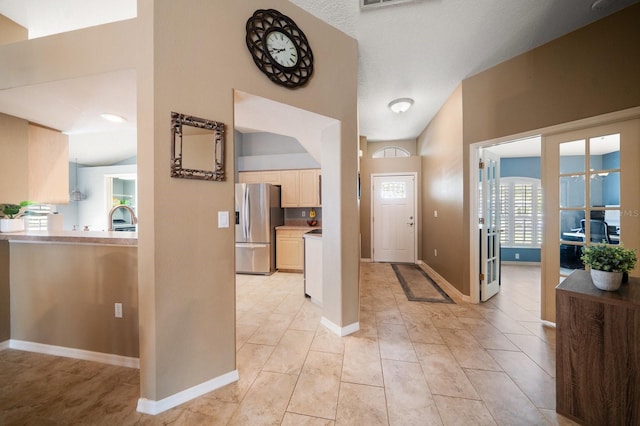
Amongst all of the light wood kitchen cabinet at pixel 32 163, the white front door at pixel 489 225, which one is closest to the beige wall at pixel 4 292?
the light wood kitchen cabinet at pixel 32 163

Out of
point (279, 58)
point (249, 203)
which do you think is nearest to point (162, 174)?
point (279, 58)

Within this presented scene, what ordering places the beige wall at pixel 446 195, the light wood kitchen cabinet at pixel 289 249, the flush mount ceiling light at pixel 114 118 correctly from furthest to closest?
the light wood kitchen cabinet at pixel 289 249 < the beige wall at pixel 446 195 < the flush mount ceiling light at pixel 114 118

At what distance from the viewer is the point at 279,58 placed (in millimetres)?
1873

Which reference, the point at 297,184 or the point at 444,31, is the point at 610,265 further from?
the point at 297,184

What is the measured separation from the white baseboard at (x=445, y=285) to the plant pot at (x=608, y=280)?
1.88 m

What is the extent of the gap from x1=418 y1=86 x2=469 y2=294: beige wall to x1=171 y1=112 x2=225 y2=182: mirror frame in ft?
9.92

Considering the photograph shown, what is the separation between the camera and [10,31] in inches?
85.2

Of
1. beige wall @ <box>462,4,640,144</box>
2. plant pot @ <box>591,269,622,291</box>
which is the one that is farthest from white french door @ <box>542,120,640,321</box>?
plant pot @ <box>591,269,622,291</box>

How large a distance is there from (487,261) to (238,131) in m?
5.37

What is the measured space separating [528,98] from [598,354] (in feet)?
8.03

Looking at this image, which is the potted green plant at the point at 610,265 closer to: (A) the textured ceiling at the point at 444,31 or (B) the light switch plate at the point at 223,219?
(A) the textured ceiling at the point at 444,31

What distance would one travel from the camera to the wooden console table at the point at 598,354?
1.17 meters

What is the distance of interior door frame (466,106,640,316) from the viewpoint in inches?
79.4

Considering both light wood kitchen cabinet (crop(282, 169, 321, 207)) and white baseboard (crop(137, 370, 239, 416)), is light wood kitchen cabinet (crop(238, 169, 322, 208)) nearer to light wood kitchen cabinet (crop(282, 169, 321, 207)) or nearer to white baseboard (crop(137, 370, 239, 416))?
light wood kitchen cabinet (crop(282, 169, 321, 207))
